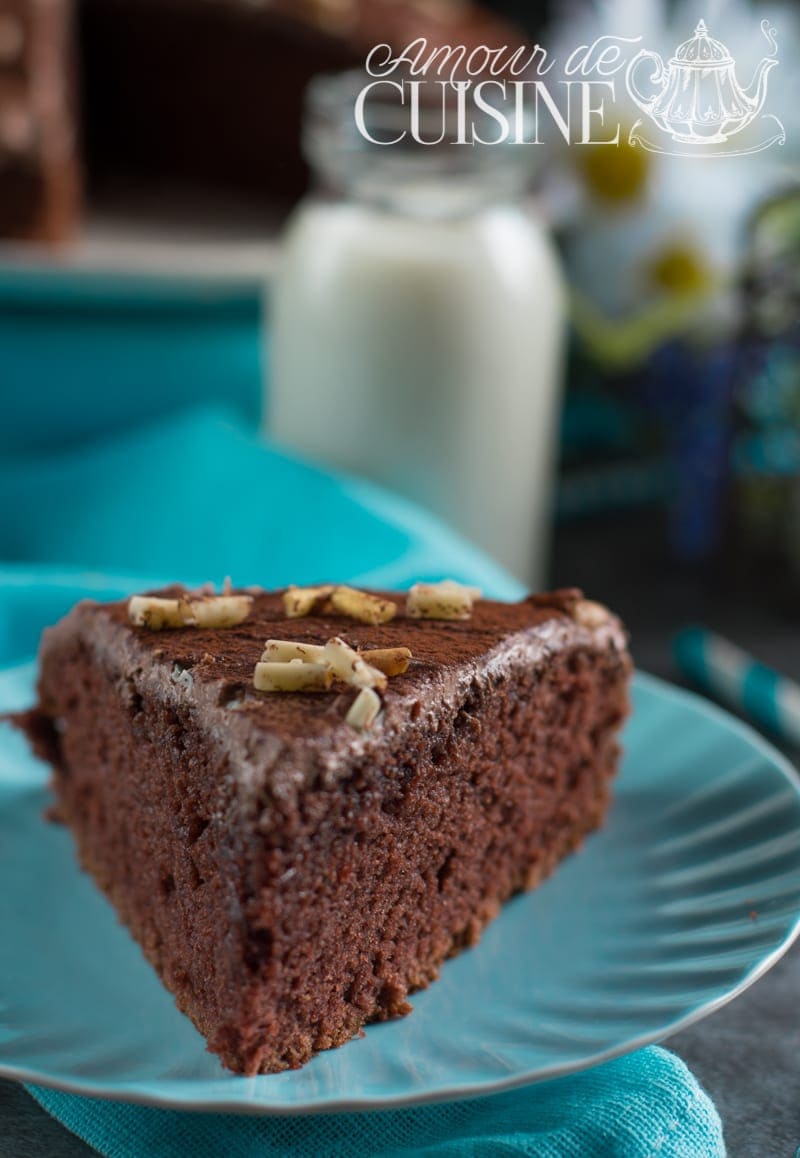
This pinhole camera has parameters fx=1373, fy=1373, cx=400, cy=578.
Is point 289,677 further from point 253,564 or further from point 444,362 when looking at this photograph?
point 444,362

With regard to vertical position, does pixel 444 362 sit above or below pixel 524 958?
above

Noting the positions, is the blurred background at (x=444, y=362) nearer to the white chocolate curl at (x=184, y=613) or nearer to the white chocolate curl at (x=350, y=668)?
the white chocolate curl at (x=184, y=613)

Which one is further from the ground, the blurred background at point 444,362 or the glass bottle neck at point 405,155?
the glass bottle neck at point 405,155

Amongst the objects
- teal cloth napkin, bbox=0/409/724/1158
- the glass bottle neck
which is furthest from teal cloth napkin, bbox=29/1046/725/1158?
the glass bottle neck

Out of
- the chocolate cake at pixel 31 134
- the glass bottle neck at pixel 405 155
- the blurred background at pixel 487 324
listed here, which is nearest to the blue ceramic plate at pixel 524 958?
the blurred background at pixel 487 324

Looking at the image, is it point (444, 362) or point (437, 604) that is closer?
point (437, 604)

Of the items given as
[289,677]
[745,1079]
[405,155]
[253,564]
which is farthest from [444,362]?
[745,1079]

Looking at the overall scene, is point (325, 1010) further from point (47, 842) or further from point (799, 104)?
point (799, 104)
